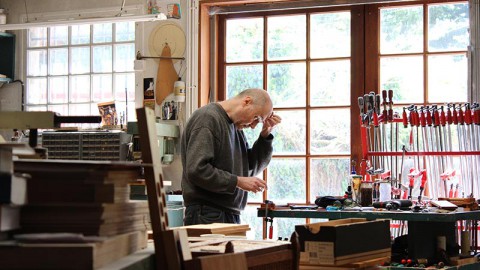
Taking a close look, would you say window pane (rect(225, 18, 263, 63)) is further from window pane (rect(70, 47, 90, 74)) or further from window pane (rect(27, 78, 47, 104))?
window pane (rect(27, 78, 47, 104))

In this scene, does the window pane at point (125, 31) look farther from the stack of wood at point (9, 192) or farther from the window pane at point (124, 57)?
the stack of wood at point (9, 192)

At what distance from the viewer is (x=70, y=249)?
140 cm

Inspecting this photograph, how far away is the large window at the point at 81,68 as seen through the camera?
723cm

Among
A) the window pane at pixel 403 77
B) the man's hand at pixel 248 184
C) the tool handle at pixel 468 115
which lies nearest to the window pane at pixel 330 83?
the window pane at pixel 403 77

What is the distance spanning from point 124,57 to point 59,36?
0.76 metres

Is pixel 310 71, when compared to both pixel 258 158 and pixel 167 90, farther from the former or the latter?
pixel 258 158

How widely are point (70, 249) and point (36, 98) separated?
253 inches

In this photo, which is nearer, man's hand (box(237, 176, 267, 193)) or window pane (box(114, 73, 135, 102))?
man's hand (box(237, 176, 267, 193))

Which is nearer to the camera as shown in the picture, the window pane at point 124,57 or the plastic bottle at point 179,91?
the plastic bottle at point 179,91

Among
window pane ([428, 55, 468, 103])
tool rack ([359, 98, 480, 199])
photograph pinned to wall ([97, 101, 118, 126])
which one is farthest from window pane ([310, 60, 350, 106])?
photograph pinned to wall ([97, 101, 118, 126])

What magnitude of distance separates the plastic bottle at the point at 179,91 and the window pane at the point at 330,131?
1184mm

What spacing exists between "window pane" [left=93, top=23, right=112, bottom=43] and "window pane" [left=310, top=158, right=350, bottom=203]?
2.36 metres

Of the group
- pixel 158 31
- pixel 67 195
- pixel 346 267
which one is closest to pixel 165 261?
pixel 67 195

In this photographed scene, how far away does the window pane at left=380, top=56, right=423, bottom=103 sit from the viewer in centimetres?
641
